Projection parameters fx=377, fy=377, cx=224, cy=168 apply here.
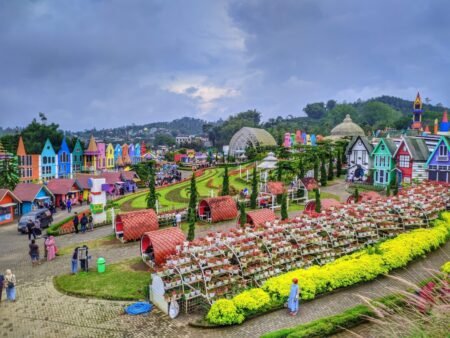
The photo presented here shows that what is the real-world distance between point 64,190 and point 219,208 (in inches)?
852

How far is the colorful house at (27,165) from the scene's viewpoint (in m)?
53.8

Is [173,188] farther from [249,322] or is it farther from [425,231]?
[249,322]

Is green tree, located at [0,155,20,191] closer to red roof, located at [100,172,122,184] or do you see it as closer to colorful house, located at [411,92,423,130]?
red roof, located at [100,172,122,184]

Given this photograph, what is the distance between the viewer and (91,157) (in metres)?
72.9

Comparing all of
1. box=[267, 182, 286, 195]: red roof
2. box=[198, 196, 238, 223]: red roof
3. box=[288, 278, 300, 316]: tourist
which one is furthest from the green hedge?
box=[267, 182, 286, 195]: red roof

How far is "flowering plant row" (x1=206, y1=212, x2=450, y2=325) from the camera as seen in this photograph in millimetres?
14789

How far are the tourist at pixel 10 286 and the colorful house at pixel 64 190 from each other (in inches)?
1094

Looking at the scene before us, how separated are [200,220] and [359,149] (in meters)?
29.5

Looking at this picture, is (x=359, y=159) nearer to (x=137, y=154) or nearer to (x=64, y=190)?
(x=64, y=190)

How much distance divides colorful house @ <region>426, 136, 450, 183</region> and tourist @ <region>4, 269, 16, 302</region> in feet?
133

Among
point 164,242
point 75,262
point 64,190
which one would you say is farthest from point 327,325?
point 64,190

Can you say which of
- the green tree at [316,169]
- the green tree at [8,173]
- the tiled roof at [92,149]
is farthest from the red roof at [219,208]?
the tiled roof at [92,149]

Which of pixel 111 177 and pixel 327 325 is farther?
pixel 111 177

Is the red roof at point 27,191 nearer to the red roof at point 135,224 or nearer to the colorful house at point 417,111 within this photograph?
the red roof at point 135,224
